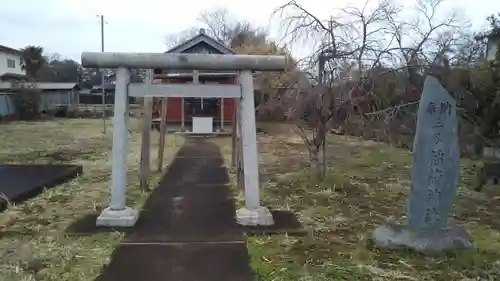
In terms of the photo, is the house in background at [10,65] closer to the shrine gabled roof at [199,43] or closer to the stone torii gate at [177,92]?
the shrine gabled roof at [199,43]

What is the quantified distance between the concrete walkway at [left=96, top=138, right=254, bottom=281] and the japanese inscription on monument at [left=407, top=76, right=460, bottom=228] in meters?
1.81

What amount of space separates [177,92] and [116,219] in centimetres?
160

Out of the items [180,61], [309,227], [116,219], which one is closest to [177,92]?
[180,61]

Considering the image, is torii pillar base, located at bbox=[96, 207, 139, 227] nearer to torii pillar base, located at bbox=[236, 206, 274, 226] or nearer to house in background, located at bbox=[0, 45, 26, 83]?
torii pillar base, located at bbox=[236, 206, 274, 226]

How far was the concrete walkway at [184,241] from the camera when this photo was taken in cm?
388

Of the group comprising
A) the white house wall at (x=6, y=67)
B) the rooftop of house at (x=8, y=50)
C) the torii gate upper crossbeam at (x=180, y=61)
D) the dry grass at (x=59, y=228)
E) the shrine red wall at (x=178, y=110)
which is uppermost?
the rooftop of house at (x=8, y=50)

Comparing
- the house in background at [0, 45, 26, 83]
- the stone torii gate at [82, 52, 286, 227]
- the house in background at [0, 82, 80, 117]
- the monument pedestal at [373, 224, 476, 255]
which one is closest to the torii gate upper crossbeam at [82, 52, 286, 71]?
the stone torii gate at [82, 52, 286, 227]

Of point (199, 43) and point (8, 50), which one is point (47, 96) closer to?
point (8, 50)

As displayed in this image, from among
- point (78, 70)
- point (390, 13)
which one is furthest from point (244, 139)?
point (78, 70)

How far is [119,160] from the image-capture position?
17.7 ft

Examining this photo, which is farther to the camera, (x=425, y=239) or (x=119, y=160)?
(x=119, y=160)

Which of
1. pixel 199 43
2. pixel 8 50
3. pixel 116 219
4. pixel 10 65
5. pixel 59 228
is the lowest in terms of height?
pixel 59 228

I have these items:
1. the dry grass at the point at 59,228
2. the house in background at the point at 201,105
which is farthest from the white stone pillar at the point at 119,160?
the house in background at the point at 201,105

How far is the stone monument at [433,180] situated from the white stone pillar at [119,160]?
9.20ft
